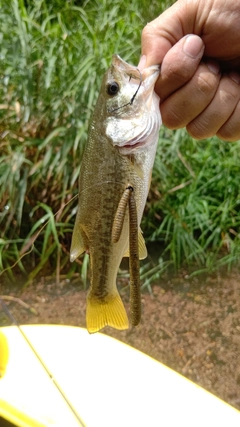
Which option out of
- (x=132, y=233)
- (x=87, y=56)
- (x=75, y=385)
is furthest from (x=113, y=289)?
(x=87, y=56)

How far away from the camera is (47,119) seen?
2.75 metres

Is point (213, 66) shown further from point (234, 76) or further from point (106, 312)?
point (106, 312)

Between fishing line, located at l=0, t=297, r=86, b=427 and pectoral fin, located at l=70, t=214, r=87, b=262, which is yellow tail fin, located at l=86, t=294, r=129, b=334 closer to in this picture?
pectoral fin, located at l=70, t=214, r=87, b=262

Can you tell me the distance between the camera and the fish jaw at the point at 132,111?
36.6 inches

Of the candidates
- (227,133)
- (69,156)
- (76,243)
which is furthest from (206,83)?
(69,156)

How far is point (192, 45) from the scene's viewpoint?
3.48 ft

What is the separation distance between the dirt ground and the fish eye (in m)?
1.72

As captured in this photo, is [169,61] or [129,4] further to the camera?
[129,4]

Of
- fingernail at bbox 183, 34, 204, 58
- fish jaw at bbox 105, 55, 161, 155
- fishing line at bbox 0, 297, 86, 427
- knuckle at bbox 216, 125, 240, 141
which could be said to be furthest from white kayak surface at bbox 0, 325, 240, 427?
fingernail at bbox 183, 34, 204, 58

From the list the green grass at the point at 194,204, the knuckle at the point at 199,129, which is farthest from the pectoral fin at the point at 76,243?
the green grass at the point at 194,204

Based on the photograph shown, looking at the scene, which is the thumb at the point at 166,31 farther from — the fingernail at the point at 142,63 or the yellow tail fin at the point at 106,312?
the yellow tail fin at the point at 106,312

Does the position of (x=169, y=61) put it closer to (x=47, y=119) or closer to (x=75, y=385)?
(x=75, y=385)

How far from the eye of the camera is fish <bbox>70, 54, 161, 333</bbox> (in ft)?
3.05

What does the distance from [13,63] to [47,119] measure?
15.2 inches
